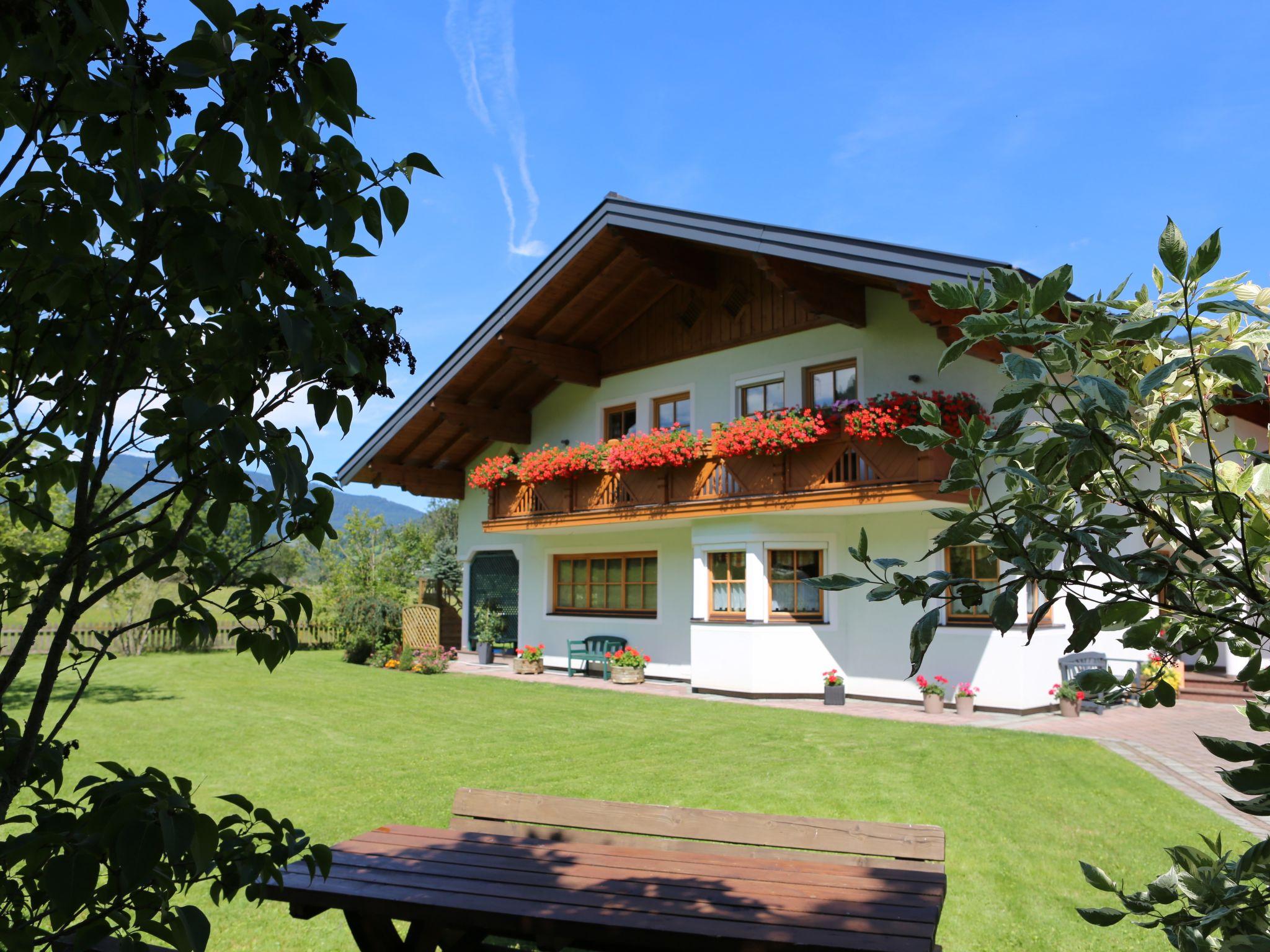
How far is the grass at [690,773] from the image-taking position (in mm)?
5453

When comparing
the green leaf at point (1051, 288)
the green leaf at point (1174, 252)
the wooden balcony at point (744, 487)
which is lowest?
the green leaf at point (1051, 288)

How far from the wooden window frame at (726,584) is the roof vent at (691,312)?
4.40 m

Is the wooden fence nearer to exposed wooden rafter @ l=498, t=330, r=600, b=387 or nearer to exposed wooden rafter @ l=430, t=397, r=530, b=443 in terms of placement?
exposed wooden rafter @ l=430, t=397, r=530, b=443

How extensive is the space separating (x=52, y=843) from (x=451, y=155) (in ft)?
4.51

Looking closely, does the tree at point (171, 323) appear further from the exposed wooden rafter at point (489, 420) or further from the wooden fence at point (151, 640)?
the wooden fence at point (151, 640)

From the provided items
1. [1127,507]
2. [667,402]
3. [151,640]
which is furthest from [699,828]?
[151,640]

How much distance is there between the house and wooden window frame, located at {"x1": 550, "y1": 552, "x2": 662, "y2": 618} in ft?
0.16

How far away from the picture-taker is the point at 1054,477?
5.82ft

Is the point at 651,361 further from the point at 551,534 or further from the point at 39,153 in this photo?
the point at 39,153

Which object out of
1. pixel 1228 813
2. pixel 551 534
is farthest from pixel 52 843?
pixel 551 534

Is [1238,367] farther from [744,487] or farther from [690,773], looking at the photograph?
[744,487]

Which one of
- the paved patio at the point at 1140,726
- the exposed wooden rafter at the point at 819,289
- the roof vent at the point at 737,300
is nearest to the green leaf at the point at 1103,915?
the paved patio at the point at 1140,726

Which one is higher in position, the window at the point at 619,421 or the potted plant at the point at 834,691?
the window at the point at 619,421

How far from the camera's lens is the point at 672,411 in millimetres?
17688
